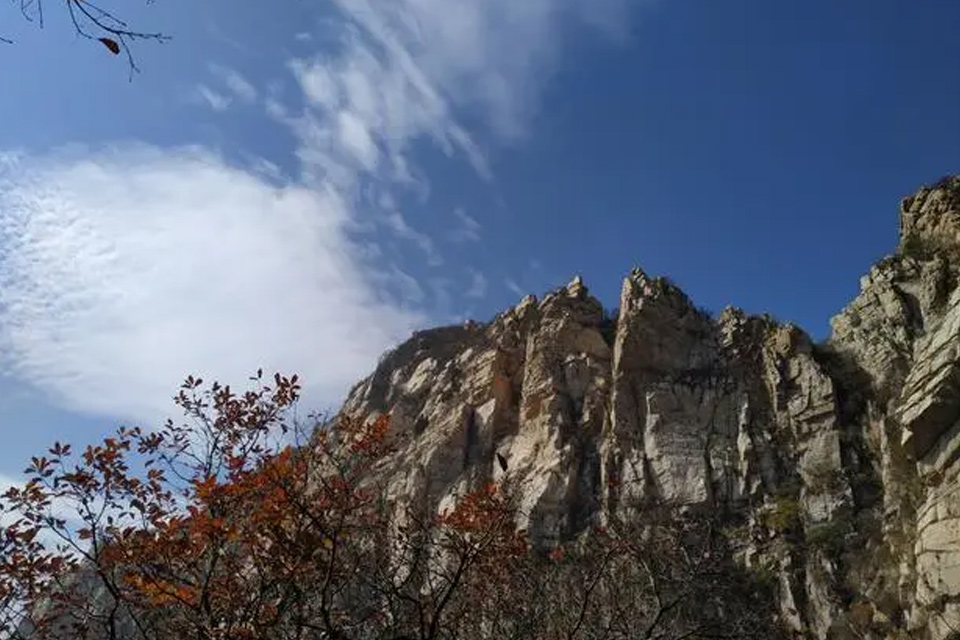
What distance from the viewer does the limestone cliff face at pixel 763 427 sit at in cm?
2303

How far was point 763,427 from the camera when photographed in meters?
33.9

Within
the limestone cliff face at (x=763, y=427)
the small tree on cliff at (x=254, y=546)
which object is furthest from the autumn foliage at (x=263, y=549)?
the limestone cliff face at (x=763, y=427)

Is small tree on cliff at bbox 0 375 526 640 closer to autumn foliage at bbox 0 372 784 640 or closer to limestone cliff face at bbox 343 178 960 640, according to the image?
autumn foliage at bbox 0 372 784 640

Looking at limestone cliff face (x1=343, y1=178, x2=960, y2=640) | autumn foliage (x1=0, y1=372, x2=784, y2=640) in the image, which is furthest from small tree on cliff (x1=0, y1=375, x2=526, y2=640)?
limestone cliff face (x1=343, y1=178, x2=960, y2=640)

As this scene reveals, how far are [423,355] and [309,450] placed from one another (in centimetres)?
4596

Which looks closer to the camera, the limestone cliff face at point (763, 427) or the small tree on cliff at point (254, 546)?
the small tree on cliff at point (254, 546)

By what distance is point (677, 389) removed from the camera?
37.2 meters

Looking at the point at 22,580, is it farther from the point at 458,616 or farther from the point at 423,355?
the point at 423,355

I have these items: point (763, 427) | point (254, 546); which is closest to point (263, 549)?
point (254, 546)

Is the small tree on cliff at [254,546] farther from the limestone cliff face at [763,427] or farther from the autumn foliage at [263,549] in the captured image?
the limestone cliff face at [763,427]

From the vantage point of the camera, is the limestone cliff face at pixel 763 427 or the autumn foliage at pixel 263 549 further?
the limestone cliff face at pixel 763 427

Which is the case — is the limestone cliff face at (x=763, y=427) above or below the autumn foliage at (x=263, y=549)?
above

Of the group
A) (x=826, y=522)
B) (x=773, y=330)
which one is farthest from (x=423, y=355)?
(x=826, y=522)

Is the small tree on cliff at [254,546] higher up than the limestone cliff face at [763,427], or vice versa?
the limestone cliff face at [763,427]
